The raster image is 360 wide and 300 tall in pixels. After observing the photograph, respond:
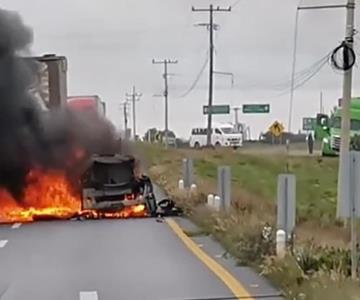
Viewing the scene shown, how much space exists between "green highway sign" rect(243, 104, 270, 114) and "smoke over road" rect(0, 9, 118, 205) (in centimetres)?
4357

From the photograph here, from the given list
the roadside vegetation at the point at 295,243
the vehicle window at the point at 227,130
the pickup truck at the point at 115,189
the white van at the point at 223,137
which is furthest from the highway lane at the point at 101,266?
the vehicle window at the point at 227,130

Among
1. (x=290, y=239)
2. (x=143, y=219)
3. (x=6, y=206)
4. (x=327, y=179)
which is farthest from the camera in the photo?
(x=327, y=179)

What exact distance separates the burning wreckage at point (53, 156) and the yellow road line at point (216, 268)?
4.71 m

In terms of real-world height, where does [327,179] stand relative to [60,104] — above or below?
below

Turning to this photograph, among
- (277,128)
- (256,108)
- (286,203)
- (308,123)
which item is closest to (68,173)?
(286,203)

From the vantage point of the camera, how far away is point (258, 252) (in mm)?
12273

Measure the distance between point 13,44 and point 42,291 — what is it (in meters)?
16.1

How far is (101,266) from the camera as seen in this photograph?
12.5 metres

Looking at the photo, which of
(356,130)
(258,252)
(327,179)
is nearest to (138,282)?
(258,252)

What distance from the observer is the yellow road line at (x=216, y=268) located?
10.0m

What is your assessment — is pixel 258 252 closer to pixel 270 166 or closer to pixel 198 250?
pixel 198 250

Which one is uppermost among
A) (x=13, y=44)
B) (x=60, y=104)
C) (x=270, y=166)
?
(x=13, y=44)

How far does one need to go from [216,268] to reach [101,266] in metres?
1.67

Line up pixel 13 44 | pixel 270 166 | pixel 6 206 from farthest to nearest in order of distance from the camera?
pixel 270 166 → pixel 13 44 → pixel 6 206
